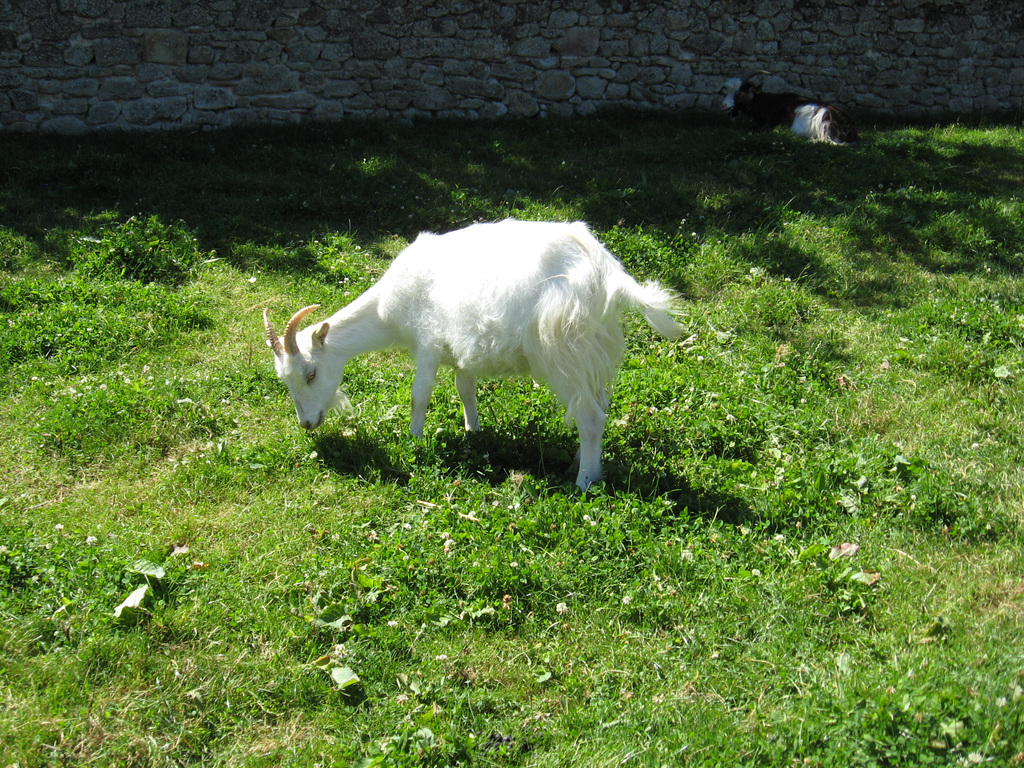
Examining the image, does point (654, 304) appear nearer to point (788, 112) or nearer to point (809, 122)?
point (809, 122)

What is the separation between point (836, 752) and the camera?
2.57 m

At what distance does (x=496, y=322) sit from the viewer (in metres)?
4.41

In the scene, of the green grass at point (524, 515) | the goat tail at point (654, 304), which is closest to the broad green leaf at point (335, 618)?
the green grass at point (524, 515)

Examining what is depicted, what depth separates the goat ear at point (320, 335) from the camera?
4.91 meters

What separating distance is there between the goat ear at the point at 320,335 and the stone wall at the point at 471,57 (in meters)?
6.94

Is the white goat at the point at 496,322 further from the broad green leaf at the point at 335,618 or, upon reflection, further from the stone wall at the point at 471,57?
the stone wall at the point at 471,57

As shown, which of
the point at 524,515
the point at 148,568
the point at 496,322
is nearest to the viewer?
the point at 148,568

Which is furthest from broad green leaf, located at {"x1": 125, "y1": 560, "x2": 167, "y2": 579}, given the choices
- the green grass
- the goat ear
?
the goat ear

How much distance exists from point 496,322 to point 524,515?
1.07 meters

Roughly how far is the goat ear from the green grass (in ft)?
1.83

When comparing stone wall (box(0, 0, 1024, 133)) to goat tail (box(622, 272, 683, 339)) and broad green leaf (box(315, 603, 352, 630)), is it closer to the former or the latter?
goat tail (box(622, 272, 683, 339))

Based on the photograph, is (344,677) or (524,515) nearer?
(344,677)

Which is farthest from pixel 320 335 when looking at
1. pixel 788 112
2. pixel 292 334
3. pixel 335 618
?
pixel 788 112

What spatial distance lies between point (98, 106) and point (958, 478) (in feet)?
34.7
